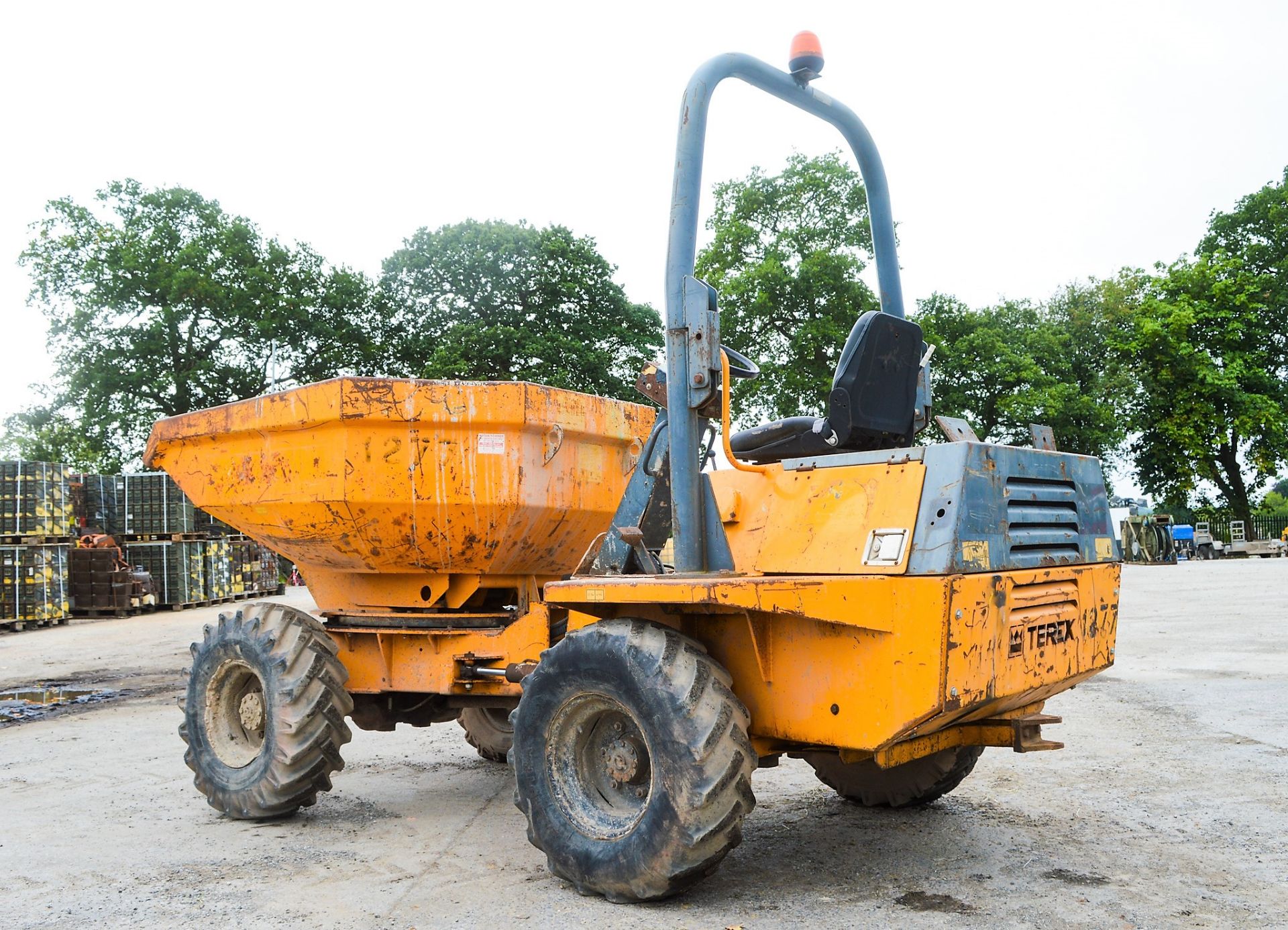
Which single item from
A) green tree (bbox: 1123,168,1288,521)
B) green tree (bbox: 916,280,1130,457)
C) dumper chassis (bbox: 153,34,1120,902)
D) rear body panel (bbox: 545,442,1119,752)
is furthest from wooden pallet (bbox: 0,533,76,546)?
green tree (bbox: 1123,168,1288,521)

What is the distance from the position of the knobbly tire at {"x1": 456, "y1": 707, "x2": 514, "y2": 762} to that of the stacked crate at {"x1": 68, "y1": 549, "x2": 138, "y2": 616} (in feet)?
52.8

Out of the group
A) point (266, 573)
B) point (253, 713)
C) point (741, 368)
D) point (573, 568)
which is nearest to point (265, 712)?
point (253, 713)

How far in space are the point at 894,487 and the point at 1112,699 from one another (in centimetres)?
592

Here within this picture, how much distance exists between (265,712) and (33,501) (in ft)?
49.8

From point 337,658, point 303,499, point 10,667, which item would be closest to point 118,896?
point 337,658

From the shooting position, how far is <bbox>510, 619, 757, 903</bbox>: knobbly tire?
12.4ft

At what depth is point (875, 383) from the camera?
13.7ft

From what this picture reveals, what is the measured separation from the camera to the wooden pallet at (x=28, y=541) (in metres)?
17.7

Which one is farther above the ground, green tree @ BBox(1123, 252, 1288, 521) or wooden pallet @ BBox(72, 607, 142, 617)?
green tree @ BBox(1123, 252, 1288, 521)

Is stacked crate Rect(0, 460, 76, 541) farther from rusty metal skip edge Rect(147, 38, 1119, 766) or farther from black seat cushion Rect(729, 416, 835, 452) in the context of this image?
black seat cushion Rect(729, 416, 835, 452)

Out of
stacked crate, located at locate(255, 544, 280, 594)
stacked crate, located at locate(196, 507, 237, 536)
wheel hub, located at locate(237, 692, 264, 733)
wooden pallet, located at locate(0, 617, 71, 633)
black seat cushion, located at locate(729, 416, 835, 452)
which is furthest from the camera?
stacked crate, located at locate(255, 544, 280, 594)

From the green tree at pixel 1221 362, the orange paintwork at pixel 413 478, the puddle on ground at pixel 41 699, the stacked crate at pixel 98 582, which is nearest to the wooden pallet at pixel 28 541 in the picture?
the stacked crate at pixel 98 582

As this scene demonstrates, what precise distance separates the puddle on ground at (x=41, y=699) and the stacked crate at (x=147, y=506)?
36.6 ft

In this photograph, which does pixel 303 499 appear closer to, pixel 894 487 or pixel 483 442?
pixel 483 442
